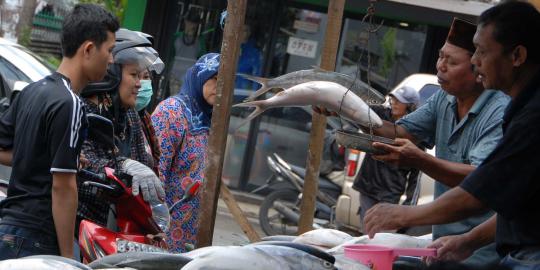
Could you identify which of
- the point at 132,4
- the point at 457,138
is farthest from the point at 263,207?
the point at 457,138

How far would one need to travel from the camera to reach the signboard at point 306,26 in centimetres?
1473

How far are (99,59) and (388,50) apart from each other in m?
10.7

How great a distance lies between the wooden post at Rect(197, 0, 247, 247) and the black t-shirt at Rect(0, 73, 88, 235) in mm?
1153

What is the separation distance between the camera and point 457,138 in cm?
452

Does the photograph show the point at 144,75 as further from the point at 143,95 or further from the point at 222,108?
the point at 222,108

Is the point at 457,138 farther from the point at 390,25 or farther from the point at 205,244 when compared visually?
the point at 390,25

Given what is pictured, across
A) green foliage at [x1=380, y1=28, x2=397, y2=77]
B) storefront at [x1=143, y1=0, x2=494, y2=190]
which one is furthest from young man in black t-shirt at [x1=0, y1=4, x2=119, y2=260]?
green foliage at [x1=380, y1=28, x2=397, y2=77]

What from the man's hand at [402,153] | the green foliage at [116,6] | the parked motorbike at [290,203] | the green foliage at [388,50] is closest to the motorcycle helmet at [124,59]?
the man's hand at [402,153]

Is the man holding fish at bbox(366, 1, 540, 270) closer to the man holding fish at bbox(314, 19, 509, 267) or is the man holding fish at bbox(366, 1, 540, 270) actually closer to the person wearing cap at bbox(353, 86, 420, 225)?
the man holding fish at bbox(314, 19, 509, 267)

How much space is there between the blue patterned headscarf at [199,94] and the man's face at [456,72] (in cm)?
188

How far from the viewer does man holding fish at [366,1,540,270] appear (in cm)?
345

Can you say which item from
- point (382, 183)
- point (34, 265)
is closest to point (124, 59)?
point (34, 265)

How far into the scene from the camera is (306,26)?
1475cm

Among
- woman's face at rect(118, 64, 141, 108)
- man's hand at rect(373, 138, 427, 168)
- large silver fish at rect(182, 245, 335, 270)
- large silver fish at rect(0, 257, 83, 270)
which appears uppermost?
man's hand at rect(373, 138, 427, 168)
